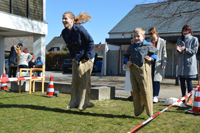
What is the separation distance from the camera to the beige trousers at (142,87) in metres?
3.88

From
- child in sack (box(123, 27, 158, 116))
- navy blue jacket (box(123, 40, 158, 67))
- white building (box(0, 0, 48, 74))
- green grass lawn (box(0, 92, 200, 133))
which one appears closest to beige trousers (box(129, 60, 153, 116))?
child in sack (box(123, 27, 158, 116))

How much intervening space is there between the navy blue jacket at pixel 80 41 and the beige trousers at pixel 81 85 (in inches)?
6.6

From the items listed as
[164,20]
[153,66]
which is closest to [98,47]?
[164,20]

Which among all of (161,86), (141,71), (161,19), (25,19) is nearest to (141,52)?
(141,71)

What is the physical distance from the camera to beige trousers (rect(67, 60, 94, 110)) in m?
4.54

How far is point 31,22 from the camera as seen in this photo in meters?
13.4

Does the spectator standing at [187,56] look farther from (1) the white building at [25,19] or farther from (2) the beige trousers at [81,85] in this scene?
(1) the white building at [25,19]

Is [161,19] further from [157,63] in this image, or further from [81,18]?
[81,18]

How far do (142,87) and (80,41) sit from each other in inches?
63.4

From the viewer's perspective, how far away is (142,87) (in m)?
3.88

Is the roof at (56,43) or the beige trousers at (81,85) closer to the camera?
the beige trousers at (81,85)

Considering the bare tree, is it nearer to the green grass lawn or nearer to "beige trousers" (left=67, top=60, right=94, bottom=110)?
the green grass lawn

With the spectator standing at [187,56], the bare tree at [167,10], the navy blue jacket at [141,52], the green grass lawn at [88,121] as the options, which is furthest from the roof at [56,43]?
the navy blue jacket at [141,52]

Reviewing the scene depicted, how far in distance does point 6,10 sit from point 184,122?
37.2 feet
